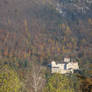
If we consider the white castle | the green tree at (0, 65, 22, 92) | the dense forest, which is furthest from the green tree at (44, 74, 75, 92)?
the dense forest

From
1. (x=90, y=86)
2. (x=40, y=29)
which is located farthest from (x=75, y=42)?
(x=90, y=86)

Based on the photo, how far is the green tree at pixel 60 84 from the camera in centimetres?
448

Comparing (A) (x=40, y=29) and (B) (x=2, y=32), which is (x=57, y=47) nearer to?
(A) (x=40, y=29)

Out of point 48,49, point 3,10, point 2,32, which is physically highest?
point 3,10

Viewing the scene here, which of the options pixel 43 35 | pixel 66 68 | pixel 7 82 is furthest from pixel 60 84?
pixel 43 35

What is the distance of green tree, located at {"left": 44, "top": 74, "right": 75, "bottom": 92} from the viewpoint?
4.48 metres

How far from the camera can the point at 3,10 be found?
33531 millimetres

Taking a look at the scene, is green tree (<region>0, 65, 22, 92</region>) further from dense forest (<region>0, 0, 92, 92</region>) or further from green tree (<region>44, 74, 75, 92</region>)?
dense forest (<region>0, 0, 92, 92</region>)

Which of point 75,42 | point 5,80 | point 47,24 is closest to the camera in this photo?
point 5,80

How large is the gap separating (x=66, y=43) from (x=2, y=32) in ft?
39.4

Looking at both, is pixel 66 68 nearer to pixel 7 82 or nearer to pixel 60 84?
pixel 60 84

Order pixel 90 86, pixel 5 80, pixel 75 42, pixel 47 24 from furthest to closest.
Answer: pixel 47 24 → pixel 75 42 → pixel 5 80 → pixel 90 86

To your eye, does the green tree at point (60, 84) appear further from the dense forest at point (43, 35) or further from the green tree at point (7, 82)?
the dense forest at point (43, 35)

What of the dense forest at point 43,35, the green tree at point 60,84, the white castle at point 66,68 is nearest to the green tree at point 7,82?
the green tree at point 60,84
